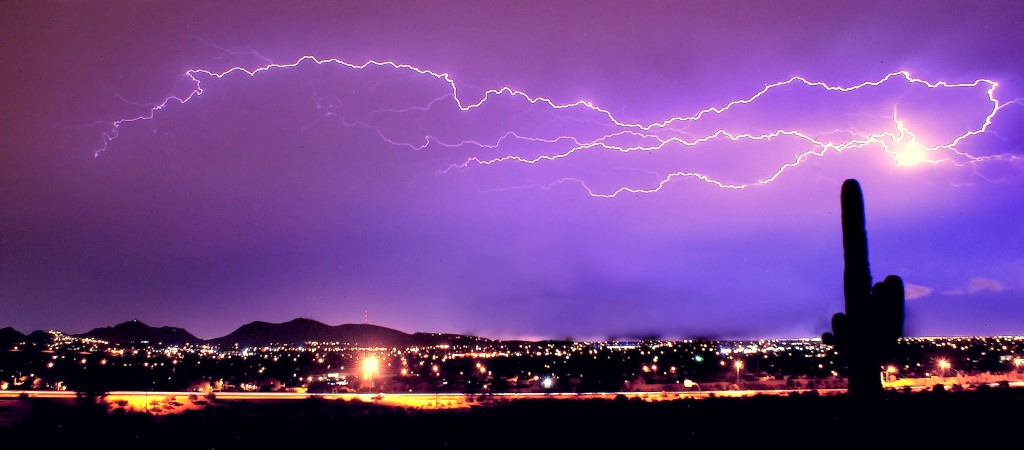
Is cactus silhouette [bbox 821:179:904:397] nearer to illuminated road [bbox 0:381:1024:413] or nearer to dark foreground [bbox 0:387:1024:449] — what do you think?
dark foreground [bbox 0:387:1024:449]

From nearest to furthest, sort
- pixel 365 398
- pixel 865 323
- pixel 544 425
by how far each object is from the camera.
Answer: pixel 865 323
pixel 544 425
pixel 365 398

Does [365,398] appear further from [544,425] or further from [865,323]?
[865,323]

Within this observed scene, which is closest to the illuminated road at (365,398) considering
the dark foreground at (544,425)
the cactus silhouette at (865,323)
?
the dark foreground at (544,425)

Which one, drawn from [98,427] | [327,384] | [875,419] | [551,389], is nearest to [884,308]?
[875,419]

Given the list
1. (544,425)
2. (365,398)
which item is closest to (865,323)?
(544,425)

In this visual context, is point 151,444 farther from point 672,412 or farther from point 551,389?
point 551,389

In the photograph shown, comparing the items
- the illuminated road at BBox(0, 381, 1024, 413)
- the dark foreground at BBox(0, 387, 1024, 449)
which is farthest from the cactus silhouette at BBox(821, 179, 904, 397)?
the illuminated road at BBox(0, 381, 1024, 413)
